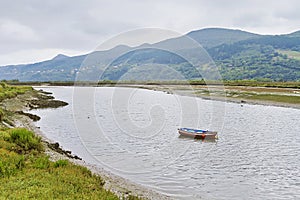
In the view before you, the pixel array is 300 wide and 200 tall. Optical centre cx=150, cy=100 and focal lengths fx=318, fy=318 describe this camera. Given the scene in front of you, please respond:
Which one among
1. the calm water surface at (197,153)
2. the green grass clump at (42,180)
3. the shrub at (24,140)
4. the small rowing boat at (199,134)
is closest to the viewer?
the green grass clump at (42,180)

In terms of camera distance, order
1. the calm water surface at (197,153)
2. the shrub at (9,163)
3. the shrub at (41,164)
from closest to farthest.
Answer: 1. the shrub at (9,163)
2. the shrub at (41,164)
3. the calm water surface at (197,153)

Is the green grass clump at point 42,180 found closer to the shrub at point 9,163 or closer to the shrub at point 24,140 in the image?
the shrub at point 9,163

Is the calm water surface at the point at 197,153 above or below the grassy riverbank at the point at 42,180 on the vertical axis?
below

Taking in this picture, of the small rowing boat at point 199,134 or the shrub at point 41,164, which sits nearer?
the shrub at point 41,164

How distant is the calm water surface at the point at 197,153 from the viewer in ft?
57.0

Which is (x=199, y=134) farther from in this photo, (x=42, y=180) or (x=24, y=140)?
(x=42, y=180)

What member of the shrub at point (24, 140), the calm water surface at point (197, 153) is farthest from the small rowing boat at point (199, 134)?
the shrub at point (24, 140)

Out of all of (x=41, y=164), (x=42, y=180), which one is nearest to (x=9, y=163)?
(x=41, y=164)

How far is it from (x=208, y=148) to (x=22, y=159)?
16.3 meters

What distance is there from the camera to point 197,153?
25.7m

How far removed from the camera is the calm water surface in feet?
57.0

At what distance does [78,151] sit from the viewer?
2639 cm

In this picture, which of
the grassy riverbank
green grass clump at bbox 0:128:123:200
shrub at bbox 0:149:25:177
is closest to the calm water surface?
the grassy riverbank

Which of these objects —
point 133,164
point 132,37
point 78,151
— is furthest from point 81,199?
point 132,37
